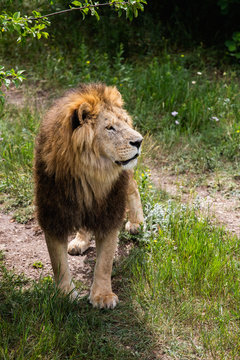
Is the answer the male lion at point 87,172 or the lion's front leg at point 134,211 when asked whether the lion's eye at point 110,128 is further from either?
the lion's front leg at point 134,211

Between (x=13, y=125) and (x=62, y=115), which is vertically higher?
(x=62, y=115)

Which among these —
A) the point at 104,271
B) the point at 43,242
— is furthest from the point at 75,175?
the point at 43,242

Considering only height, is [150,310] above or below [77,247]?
above

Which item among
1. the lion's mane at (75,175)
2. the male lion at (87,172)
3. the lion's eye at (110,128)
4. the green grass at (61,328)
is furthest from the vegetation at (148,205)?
the lion's eye at (110,128)

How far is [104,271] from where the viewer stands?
364cm

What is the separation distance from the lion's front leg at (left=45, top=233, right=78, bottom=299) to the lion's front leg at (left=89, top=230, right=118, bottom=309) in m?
0.16

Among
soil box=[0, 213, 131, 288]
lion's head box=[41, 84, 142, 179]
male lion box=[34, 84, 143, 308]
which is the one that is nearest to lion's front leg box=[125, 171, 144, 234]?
soil box=[0, 213, 131, 288]

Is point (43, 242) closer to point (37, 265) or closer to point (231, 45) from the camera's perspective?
point (37, 265)

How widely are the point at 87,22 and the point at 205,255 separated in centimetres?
531

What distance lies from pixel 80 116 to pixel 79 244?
1.50m

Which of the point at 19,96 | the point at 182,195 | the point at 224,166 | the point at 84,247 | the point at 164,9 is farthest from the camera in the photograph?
the point at 164,9

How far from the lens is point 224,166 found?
223 inches

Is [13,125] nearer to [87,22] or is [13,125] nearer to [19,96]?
[19,96]

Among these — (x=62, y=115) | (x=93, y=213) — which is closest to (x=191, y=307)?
(x=93, y=213)
